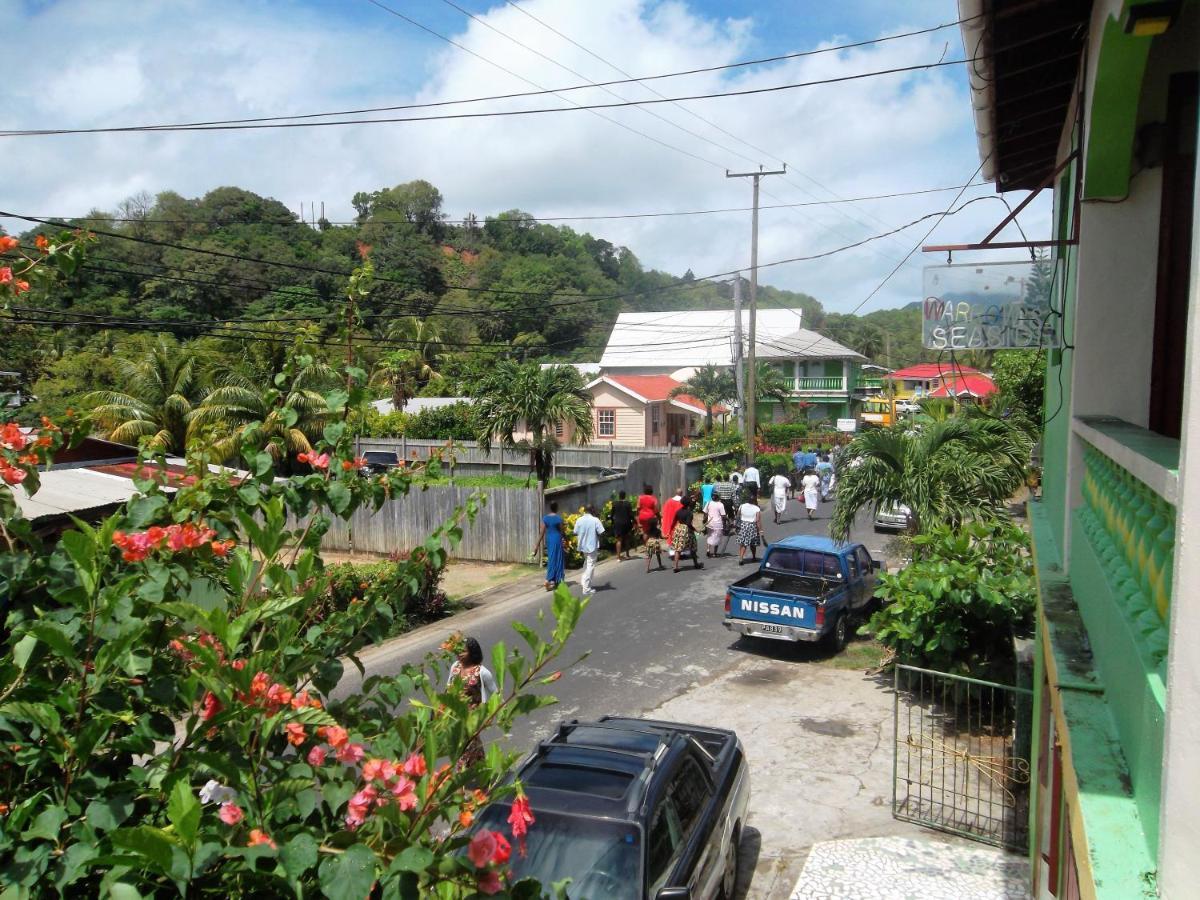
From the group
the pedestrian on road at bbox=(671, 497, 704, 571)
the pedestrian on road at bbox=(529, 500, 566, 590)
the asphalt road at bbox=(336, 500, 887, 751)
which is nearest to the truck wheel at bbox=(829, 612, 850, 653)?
the asphalt road at bbox=(336, 500, 887, 751)

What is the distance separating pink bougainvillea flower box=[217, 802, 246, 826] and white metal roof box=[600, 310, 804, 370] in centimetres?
5716

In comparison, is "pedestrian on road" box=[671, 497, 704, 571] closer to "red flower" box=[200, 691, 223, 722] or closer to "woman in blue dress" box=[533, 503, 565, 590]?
"woman in blue dress" box=[533, 503, 565, 590]

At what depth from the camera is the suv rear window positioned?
13.1 metres

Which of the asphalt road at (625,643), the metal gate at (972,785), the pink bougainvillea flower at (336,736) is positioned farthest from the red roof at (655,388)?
the pink bougainvillea flower at (336,736)

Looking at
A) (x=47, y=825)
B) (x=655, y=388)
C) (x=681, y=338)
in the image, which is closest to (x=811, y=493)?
(x=47, y=825)

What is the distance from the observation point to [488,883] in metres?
2.13

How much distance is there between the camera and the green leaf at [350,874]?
1976 millimetres

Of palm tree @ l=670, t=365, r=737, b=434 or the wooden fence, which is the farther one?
palm tree @ l=670, t=365, r=737, b=434

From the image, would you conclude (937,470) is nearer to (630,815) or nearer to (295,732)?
(630,815)

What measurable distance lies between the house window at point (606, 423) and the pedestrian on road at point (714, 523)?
79.8 feet

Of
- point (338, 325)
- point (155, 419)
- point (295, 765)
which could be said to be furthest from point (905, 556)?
point (155, 419)

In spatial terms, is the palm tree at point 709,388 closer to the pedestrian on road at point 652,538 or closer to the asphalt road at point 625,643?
the pedestrian on road at point 652,538

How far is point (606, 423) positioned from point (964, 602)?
3465 cm

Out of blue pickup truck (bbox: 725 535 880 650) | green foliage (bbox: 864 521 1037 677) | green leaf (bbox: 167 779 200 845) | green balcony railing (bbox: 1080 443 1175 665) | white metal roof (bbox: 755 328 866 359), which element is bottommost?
blue pickup truck (bbox: 725 535 880 650)
